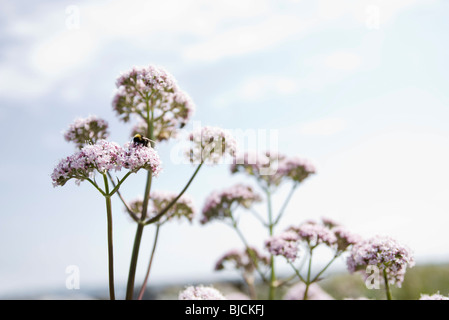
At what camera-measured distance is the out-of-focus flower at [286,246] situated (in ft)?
24.4

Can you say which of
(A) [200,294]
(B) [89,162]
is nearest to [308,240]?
(A) [200,294]

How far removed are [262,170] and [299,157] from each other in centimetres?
98

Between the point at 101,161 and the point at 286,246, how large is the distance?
394cm

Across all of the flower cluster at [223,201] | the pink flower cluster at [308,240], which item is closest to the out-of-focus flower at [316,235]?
the pink flower cluster at [308,240]

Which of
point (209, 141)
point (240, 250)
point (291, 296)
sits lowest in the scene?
point (291, 296)

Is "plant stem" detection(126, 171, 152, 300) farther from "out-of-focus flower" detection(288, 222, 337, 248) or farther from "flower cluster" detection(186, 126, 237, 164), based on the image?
"out-of-focus flower" detection(288, 222, 337, 248)

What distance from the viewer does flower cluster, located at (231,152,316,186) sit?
9.91 meters

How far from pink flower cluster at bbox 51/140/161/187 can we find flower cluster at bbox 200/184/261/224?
4240 millimetres

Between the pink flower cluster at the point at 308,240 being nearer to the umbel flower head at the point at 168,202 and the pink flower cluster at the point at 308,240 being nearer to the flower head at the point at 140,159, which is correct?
the umbel flower head at the point at 168,202

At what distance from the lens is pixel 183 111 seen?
7418 mm

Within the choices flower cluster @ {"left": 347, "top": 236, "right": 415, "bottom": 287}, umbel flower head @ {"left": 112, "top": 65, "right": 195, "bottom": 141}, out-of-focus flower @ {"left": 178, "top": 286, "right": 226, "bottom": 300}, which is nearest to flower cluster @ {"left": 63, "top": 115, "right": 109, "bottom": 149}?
umbel flower head @ {"left": 112, "top": 65, "right": 195, "bottom": 141}

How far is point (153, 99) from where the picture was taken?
686 cm
